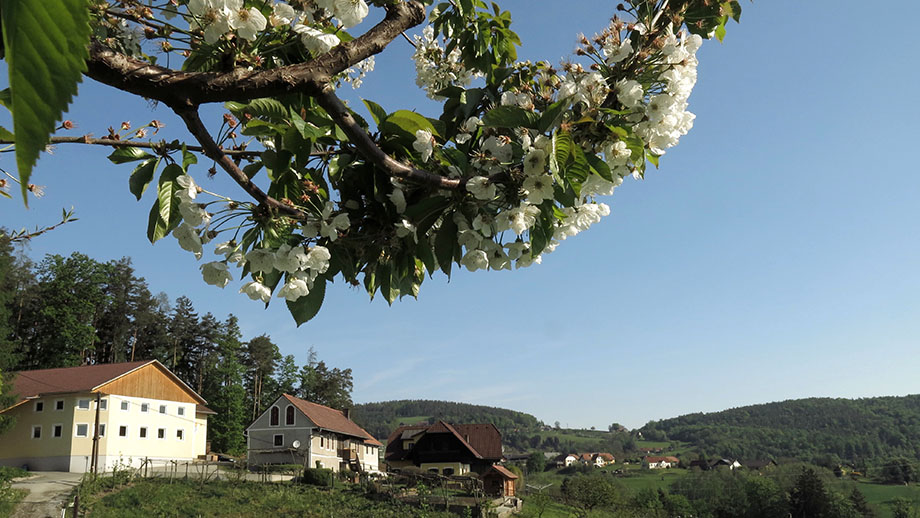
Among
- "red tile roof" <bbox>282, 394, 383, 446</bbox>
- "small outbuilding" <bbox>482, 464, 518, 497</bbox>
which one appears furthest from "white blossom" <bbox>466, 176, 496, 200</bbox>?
"small outbuilding" <bbox>482, 464, 518, 497</bbox>

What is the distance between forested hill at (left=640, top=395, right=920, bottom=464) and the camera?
10019 centimetres

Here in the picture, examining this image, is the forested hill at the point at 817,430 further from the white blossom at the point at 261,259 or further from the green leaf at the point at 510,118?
the white blossom at the point at 261,259

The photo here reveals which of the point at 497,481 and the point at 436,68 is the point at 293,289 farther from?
the point at 497,481

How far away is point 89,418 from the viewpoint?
29109 mm

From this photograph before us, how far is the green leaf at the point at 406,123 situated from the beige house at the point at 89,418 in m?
30.5

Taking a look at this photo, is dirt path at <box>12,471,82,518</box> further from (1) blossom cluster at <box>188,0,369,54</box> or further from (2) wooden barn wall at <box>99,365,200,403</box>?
(1) blossom cluster at <box>188,0,369,54</box>

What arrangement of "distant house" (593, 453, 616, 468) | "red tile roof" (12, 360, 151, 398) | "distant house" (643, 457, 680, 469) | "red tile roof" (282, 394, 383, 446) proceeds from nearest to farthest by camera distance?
"red tile roof" (12, 360, 151, 398)
"red tile roof" (282, 394, 383, 446)
"distant house" (643, 457, 680, 469)
"distant house" (593, 453, 616, 468)

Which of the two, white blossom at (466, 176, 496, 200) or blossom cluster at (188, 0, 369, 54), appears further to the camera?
white blossom at (466, 176, 496, 200)

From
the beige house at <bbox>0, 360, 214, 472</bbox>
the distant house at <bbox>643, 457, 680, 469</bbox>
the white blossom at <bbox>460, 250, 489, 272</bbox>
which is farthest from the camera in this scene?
the distant house at <bbox>643, 457, 680, 469</bbox>

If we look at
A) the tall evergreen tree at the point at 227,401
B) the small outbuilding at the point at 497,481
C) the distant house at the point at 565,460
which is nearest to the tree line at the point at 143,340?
the tall evergreen tree at the point at 227,401

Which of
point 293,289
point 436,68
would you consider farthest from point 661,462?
point 293,289

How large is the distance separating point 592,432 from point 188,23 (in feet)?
616

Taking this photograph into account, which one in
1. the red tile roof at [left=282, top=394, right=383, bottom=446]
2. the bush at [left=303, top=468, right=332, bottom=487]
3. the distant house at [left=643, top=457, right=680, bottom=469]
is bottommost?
the distant house at [left=643, top=457, right=680, bottom=469]

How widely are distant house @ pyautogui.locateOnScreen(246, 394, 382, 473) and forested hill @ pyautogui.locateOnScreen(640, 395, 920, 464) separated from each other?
8170cm
